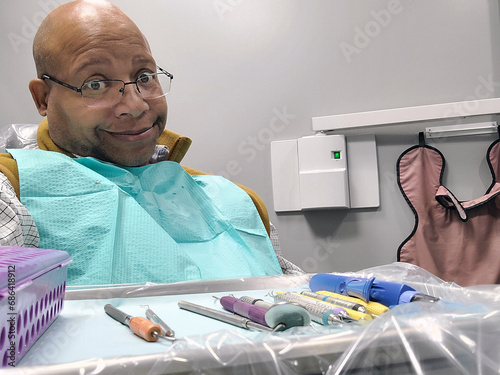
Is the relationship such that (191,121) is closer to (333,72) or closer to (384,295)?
(333,72)

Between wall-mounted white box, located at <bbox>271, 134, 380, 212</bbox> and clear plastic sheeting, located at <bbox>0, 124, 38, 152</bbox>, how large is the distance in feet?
2.55

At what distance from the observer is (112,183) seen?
3.13ft

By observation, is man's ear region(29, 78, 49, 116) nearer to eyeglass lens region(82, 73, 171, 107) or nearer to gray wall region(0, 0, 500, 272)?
eyeglass lens region(82, 73, 171, 107)

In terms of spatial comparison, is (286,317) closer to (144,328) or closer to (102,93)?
(144,328)

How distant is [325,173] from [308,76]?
0.37 metres

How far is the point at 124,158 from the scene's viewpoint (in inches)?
41.9

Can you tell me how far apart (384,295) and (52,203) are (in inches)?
24.5

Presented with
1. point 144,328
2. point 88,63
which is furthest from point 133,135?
point 144,328

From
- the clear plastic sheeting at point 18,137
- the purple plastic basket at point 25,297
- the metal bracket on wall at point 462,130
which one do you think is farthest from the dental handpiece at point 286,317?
the metal bracket on wall at point 462,130

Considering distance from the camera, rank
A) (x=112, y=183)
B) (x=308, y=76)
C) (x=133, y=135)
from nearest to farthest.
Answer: (x=112, y=183)
(x=133, y=135)
(x=308, y=76)

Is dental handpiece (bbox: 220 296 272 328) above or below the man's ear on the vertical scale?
below

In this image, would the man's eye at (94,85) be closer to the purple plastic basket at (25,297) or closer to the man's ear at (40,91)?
the man's ear at (40,91)

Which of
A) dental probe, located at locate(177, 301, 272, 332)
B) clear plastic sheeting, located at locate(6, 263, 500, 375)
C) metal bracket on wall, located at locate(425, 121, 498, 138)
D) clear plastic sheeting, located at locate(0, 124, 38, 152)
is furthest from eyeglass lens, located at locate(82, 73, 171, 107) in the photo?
metal bracket on wall, located at locate(425, 121, 498, 138)

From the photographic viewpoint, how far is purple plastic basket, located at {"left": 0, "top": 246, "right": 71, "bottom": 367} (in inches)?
12.6
